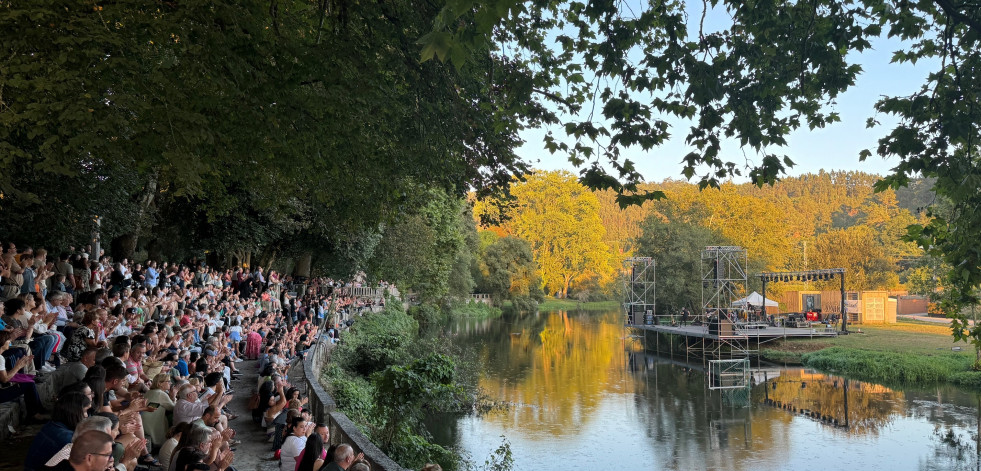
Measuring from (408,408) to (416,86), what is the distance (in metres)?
6.58

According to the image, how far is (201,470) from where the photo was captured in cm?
464

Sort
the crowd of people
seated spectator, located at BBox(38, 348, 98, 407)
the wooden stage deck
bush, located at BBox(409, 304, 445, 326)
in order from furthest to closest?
bush, located at BBox(409, 304, 445, 326) < the wooden stage deck < seated spectator, located at BBox(38, 348, 98, 407) < the crowd of people

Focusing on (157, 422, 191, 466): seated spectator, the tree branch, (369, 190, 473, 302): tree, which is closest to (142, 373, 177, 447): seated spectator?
(157, 422, 191, 466): seated spectator

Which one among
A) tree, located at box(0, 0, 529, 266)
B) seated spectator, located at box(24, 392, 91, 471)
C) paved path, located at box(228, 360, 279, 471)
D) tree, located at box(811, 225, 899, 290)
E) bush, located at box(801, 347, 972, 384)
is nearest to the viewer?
seated spectator, located at box(24, 392, 91, 471)

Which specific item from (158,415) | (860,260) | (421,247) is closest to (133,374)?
→ (158,415)

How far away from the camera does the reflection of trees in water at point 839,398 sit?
76.8 feet

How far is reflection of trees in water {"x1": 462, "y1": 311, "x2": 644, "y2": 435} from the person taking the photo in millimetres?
23422

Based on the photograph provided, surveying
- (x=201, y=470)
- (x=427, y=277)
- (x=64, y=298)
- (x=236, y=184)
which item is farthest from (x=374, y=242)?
(x=201, y=470)

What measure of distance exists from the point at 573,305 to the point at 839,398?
5502 centimetres

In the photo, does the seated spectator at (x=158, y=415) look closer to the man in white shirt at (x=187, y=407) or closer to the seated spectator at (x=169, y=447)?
the man in white shirt at (x=187, y=407)

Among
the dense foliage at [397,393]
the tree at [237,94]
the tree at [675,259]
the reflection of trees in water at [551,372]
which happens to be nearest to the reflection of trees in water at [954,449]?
the reflection of trees in water at [551,372]

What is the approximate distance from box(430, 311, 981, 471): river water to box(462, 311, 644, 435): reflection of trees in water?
9 cm

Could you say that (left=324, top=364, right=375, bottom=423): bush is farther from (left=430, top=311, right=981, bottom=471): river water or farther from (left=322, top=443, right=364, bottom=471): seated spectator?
(left=322, top=443, right=364, bottom=471): seated spectator

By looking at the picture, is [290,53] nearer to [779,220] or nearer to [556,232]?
[779,220]
